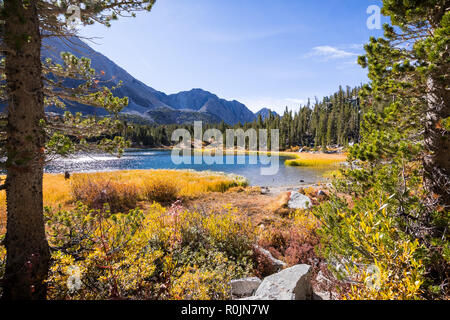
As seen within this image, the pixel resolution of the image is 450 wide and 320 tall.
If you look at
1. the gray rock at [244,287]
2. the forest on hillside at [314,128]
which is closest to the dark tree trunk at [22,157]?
the gray rock at [244,287]

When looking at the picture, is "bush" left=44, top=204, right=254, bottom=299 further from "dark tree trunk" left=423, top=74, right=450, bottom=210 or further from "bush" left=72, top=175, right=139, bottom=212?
"bush" left=72, top=175, right=139, bottom=212

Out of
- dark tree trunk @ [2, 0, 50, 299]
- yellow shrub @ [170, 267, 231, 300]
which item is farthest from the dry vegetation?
dark tree trunk @ [2, 0, 50, 299]

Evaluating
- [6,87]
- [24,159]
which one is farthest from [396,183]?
[6,87]

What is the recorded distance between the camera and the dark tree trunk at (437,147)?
120 inches

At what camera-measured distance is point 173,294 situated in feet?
8.77

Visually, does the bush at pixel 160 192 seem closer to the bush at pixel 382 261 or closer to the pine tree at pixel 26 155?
the pine tree at pixel 26 155

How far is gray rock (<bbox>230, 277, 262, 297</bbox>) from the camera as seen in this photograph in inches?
131

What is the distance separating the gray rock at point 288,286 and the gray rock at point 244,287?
0.47 m

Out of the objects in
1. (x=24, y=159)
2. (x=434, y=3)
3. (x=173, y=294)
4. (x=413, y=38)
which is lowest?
(x=173, y=294)

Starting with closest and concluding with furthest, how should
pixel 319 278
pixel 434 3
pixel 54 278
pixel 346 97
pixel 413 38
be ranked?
pixel 54 278
pixel 434 3
pixel 413 38
pixel 319 278
pixel 346 97
